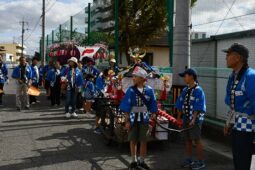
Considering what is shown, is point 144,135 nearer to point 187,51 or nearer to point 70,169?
point 70,169

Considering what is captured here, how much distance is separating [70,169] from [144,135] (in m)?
1.30

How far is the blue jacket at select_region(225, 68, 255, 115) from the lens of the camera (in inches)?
179

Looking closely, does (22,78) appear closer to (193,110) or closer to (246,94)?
(193,110)

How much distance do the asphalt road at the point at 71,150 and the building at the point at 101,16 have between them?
1251cm

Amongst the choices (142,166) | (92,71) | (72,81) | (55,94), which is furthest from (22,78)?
(142,166)

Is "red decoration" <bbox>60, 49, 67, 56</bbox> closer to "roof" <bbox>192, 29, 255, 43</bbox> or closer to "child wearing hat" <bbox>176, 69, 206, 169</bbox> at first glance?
"roof" <bbox>192, 29, 255, 43</bbox>

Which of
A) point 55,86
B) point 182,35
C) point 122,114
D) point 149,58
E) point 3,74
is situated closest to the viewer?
point 122,114

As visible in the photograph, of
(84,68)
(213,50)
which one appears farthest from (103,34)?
(213,50)

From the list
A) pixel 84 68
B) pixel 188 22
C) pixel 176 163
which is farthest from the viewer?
pixel 84 68

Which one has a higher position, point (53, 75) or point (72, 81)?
point (53, 75)

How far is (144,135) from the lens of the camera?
665 cm

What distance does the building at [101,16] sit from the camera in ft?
75.4

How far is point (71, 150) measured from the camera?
799 cm

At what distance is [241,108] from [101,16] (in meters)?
20.2
